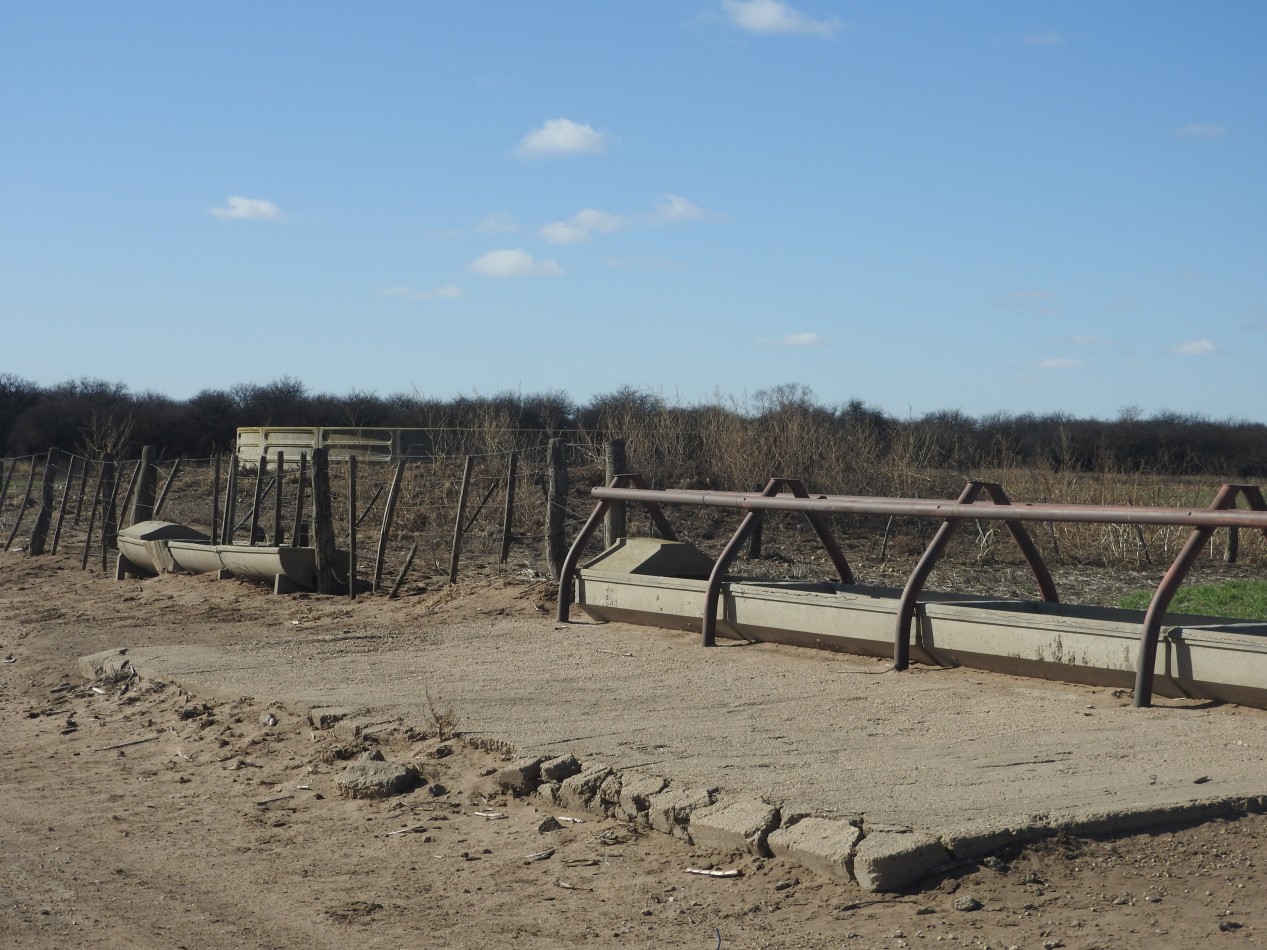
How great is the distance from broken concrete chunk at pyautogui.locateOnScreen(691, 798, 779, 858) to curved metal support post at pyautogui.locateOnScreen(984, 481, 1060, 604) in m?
3.21

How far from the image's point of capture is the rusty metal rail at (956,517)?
620cm

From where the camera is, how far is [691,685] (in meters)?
7.41

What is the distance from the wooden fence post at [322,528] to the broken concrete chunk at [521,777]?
8.21 m

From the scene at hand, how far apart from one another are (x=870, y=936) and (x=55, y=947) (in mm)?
2614

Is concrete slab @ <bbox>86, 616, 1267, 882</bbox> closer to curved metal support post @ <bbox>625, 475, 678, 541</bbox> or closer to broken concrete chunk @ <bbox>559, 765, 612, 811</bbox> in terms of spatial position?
broken concrete chunk @ <bbox>559, 765, 612, 811</bbox>

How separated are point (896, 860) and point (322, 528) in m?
10.2

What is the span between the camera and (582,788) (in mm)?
5402

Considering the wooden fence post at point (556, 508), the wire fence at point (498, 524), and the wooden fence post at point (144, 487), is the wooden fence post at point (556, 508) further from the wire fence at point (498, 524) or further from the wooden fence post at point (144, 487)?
the wooden fence post at point (144, 487)

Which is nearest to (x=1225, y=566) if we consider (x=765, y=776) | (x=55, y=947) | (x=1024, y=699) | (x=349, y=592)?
(x=349, y=592)

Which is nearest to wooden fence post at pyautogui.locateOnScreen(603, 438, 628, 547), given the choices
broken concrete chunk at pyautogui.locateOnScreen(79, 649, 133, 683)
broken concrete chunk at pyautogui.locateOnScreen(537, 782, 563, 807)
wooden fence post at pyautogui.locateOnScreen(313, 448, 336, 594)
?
wooden fence post at pyautogui.locateOnScreen(313, 448, 336, 594)

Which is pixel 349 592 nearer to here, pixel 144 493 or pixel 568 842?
pixel 144 493

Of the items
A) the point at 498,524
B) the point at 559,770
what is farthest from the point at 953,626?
the point at 498,524

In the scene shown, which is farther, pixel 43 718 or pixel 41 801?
pixel 43 718

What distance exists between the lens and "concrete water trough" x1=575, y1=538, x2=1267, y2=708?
617 centimetres
